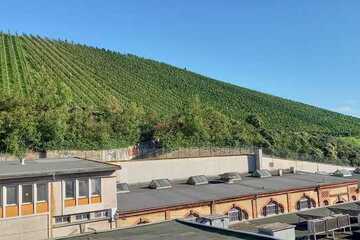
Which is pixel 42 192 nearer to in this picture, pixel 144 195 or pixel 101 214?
pixel 101 214

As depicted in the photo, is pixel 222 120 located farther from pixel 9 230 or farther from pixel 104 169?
pixel 9 230

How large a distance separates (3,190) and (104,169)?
6802mm

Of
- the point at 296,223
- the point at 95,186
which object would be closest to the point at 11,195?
the point at 95,186

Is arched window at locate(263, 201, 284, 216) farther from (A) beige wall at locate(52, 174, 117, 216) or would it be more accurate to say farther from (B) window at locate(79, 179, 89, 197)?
(B) window at locate(79, 179, 89, 197)

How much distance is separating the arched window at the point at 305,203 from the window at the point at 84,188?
24.4 meters

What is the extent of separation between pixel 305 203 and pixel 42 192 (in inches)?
1134

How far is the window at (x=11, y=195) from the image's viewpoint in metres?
27.7

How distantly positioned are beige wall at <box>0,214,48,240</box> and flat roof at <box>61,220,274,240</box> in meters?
5.39

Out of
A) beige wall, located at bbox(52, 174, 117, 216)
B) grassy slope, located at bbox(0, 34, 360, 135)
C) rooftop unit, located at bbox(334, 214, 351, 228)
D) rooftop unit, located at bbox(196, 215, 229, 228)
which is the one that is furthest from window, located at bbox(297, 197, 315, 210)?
grassy slope, located at bbox(0, 34, 360, 135)

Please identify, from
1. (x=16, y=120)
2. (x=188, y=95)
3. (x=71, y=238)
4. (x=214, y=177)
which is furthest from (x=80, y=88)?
(x=71, y=238)

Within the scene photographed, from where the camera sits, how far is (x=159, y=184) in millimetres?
44156

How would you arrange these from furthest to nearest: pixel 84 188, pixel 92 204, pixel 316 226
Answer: pixel 92 204, pixel 84 188, pixel 316 226

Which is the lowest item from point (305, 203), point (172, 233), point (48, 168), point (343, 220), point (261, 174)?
point (305, 203)

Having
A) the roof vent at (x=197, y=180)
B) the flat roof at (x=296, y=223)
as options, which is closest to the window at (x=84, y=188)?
the flat roof at (x=296, y=223)
